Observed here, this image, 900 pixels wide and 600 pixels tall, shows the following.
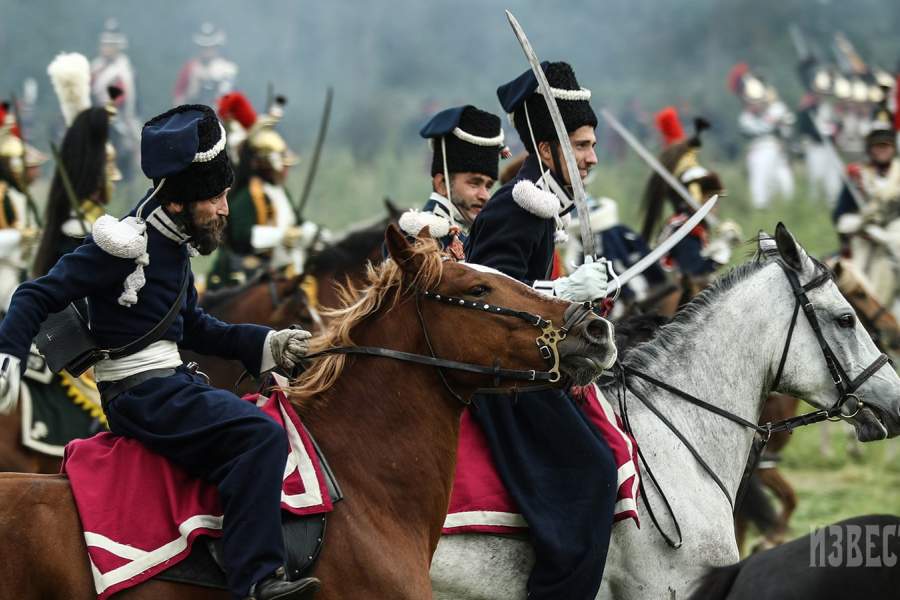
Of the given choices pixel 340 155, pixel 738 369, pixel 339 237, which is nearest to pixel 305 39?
pixel 340 155

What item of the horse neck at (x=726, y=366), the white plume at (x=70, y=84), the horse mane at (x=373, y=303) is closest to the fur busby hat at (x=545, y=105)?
the horse neck at (x=726, y=366)

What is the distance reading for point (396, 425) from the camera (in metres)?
4.18

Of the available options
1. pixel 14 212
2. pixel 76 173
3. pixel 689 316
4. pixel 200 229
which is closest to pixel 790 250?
pixel 689 316

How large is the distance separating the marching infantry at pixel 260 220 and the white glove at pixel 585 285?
5.42 metres

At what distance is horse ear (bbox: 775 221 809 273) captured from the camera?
5.29m

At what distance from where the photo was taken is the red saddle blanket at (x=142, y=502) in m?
3.71

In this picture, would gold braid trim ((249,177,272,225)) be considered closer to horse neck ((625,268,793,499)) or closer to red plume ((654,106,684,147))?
red plume ((654,106,684,147))

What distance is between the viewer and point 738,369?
5.38 m

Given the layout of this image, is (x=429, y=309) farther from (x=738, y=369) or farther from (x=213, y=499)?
(x=738, y=369)

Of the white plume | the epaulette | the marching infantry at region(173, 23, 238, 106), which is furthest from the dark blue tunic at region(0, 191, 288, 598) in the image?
the marching infantry at region(173, 23, 238, 106)

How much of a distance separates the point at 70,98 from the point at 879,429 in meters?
5.85

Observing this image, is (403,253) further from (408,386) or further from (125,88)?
(125,88)

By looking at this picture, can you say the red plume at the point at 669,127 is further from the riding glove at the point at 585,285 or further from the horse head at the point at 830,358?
the riding glove at the point at 585,285

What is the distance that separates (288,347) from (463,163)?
5.99ft
